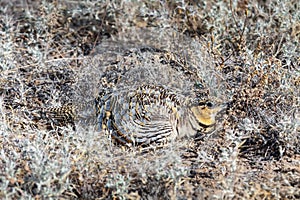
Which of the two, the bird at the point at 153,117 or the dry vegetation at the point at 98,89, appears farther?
the bird at the point at 153,117

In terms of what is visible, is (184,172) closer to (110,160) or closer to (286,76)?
(110,160)

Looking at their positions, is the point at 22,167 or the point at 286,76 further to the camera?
the point at 286,76

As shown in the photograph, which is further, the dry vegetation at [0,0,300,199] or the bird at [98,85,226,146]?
the bird at [98,85,226,146]

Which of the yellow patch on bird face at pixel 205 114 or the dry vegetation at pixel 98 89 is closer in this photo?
the dry vegetation at pixel 98 89

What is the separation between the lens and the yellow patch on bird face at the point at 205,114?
3.86 metres

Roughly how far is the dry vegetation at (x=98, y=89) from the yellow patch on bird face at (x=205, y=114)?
3.2 inches

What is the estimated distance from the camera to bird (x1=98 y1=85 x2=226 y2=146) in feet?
12.5

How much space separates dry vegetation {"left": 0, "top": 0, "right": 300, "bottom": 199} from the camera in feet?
10.8

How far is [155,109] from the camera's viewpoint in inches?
154

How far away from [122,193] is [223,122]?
950 millimetres

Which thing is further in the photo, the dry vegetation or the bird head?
the bird head

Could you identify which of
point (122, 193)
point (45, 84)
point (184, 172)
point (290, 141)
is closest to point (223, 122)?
point (290, 141)

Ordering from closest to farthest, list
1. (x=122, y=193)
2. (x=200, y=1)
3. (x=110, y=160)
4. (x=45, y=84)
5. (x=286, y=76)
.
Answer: (x=122, y=193) → (x=110, y=160) → (x=286, y=76) → (x=45, y=84) → (x=200, y=1)

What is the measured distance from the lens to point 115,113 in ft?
12.8
